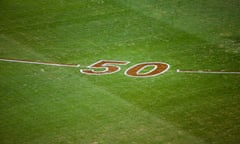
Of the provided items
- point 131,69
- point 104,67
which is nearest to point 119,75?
point 131,69

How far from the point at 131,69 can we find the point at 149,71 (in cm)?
48

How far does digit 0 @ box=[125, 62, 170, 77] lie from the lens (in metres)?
13.3

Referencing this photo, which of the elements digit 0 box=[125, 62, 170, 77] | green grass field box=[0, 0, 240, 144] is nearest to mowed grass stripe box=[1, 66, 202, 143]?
green grass field box=[0, 0, 240, 144]

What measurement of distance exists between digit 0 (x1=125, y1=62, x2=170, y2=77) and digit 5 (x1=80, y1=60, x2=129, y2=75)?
0.36 m

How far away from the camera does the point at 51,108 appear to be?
11680 millimetres

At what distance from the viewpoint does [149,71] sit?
13414 millimetres

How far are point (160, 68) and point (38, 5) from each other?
676cm

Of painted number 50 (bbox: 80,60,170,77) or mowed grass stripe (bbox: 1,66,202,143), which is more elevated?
painted number 50 (bbox: 80,60,170,77)

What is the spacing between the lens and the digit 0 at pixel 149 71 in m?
13.3

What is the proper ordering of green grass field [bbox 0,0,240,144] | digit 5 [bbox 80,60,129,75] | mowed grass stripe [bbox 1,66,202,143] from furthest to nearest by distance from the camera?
digit 5 [bbox 80,60,129,75] → green grass field [bbox 0,0,240,144] → mowed grass stripe [bbox 1,66,202,143]

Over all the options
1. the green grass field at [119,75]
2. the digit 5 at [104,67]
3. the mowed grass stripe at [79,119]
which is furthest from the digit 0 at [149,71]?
the mowed grass stripe at [79,119]

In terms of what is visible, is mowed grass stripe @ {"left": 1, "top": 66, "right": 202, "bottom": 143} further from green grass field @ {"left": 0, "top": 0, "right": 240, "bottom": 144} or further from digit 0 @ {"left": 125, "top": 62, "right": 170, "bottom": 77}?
digit 0 @ {"left": 125, "top": 62, "right": 170, "bottom": 77}

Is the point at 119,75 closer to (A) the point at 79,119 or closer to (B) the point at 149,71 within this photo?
(B) the point at 149,71

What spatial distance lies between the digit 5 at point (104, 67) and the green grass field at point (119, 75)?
185 millimetres
